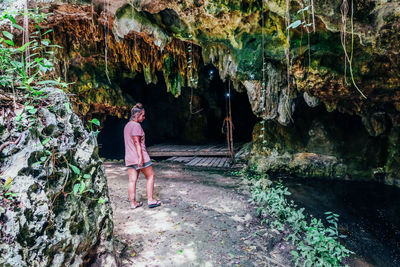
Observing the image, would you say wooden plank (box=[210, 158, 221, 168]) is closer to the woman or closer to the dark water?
the dark water

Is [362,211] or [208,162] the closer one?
[362,211]

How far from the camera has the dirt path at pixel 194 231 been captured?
264cm

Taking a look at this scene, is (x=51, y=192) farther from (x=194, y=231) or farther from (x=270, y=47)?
(x=270, y=47)

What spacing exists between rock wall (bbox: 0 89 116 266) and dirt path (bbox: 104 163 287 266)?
2.41 ft

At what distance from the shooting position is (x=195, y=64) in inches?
254

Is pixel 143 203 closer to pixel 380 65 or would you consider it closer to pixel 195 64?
pixel 195 64

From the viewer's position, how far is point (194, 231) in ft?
10.5

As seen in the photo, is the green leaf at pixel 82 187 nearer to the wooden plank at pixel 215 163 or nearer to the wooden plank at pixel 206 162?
the wooden plank at pixel 215 163

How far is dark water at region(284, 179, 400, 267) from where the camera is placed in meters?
3.77

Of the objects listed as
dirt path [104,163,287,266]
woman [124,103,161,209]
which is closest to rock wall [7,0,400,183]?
woman [124,103,161,209]

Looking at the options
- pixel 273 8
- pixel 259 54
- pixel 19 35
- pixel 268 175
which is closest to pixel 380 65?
pixel 259 54

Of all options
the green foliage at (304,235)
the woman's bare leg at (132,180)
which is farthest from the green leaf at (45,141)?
the green foliage at (304,235)

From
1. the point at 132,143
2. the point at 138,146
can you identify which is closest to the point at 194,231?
the point at 138,146

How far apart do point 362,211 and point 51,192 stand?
656cm
